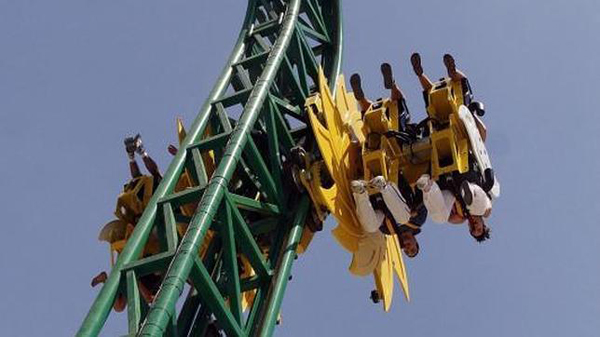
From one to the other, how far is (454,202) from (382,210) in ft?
2.46

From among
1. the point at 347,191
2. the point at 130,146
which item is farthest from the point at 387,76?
the point at 130,146

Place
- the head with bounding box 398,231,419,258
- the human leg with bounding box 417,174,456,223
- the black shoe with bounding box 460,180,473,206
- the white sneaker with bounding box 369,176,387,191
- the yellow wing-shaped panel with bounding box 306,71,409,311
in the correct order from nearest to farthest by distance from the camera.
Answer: the human leg with bounding box 417,174,456,223
the black shoe with bounding box 460,180,473,206
the white sneaker with bounding box 369,176,387,191
the yellow wing-shaped panel with bounding box 306,71,409,311
the head with bounding box 398,231,419,258

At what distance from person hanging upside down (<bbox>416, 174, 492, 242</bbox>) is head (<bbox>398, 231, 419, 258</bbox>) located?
0.53m

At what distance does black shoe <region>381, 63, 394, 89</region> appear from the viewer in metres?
11.8

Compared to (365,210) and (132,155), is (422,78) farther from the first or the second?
(132,155)

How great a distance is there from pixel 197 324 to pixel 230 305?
0.59m

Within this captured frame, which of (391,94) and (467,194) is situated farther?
(391,94)

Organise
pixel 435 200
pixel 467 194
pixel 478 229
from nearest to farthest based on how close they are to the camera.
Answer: pixel 435 200
pixel 467 194
pixel 478 229

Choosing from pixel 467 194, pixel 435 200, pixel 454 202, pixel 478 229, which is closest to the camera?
pixel 435 200

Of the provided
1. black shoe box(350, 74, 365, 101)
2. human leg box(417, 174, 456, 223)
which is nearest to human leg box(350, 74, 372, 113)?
black shoe box(350, 74, 365, 101)

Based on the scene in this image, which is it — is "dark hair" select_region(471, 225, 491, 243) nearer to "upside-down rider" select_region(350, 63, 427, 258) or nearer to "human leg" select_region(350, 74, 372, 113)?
"upside-down rider" select_region(350, 63, 427, 258)

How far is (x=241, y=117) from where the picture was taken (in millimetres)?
11102

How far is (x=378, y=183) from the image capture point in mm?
10930

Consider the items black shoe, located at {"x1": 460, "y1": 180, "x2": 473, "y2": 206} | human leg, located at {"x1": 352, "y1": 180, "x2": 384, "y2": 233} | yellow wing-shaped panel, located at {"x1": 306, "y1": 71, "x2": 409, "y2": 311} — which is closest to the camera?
black shoe, located at {"x1": 460, "y1": 180, "x2": 473, "y2": 206}
